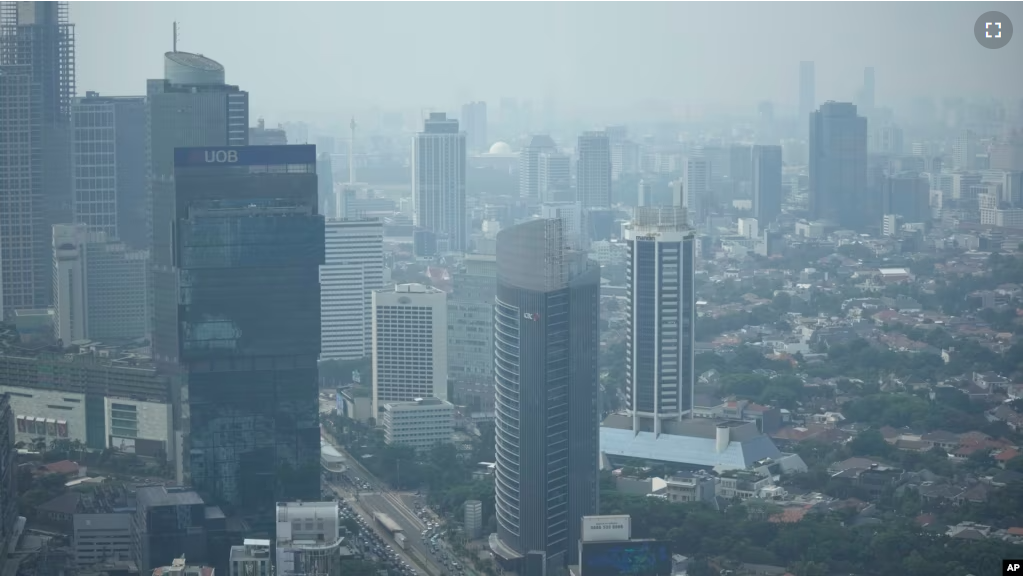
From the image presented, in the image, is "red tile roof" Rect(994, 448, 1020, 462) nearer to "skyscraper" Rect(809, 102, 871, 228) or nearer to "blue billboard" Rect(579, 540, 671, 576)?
"blue billboard" Rect(579, 540, 671, 576)

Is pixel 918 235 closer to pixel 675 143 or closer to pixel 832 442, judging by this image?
pixel 675 143

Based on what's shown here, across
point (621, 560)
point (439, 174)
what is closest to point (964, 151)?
point (439, 174)

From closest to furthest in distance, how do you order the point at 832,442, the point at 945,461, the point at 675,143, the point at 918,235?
the point at 945,461 → the point at 832,442 → the point at 918,235 → the point at 675,143

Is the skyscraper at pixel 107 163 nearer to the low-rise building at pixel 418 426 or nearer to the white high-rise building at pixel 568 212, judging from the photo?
the low-rise building at pixel 418 426

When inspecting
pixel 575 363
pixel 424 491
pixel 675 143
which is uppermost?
pixel 675 143

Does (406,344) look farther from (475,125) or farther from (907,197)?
(475,125)

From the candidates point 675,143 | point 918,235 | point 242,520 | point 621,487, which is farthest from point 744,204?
point 242,520

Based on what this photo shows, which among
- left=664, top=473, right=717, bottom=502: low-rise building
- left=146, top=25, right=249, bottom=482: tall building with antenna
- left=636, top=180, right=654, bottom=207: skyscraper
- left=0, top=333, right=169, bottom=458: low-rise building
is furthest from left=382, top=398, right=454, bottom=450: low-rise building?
left=636, top=180, right=654, bottom=207: skyscraper
